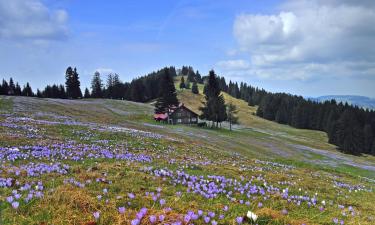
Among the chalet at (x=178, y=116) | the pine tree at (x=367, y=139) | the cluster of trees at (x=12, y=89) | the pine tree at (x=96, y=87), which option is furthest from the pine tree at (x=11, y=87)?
the pine tree at (x=367, y=139)

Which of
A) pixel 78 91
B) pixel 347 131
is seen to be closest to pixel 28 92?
pixel 78 91

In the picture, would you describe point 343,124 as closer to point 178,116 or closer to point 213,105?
point 213,105

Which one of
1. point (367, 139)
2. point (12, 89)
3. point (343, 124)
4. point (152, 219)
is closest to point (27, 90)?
point (12, 89)

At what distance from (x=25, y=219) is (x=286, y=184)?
1102 cm

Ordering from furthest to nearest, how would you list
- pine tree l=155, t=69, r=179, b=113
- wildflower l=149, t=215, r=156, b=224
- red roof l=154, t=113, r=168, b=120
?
red roof l=154, t=113, r=168, b=120, pine tree l=155, t=69, r=179, b=113, wildflower l=149, t=215, r=156, b=224

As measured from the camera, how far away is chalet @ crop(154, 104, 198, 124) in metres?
118

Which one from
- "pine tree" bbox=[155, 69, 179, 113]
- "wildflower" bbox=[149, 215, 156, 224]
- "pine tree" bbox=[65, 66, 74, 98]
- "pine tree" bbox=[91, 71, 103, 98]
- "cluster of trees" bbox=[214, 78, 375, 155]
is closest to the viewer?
"wildflower" bbox=[149, 215, 156, 224]

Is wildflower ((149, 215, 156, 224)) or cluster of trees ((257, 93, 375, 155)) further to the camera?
cluster of trees ((257, 93, 375, 155))

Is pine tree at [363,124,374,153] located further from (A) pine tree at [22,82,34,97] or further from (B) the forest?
(A) pine tree at [22,82,34,97]

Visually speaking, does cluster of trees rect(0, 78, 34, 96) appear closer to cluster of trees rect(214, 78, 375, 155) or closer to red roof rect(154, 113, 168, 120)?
red roof rect(154, 113, 168, 120)

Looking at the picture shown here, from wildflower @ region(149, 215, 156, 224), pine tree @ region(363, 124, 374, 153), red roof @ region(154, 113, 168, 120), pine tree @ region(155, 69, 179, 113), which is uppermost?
pine tree @ region(155, 69, 179, 113)

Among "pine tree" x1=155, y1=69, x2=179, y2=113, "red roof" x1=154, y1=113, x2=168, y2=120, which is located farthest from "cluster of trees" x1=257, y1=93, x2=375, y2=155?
"pine tree" x1=155, y1=69, x2=179, y2=113

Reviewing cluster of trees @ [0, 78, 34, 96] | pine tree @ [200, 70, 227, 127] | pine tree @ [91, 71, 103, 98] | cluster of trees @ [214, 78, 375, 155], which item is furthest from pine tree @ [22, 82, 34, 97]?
cluster of trees @ [214, 78, 375, 155]

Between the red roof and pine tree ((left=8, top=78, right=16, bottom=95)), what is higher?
pine tree ((left=8, top=78, right=16, bottom=95))
